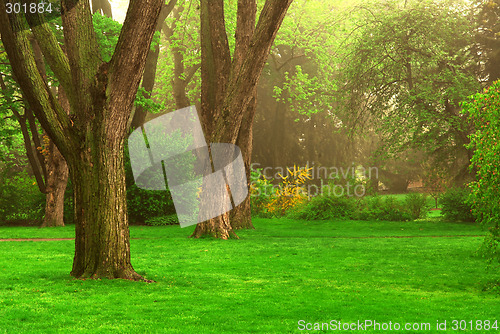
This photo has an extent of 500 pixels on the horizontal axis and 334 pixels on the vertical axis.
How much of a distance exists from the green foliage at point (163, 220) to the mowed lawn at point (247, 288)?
673 cm

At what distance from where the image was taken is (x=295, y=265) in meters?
10.1

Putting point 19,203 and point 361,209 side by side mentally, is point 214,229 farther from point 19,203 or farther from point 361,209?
point 19,203

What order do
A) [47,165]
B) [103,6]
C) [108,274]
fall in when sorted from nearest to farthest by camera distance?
[108,274]
[47,165]
[103,6]

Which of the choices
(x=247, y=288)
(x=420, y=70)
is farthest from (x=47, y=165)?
(x=420, y=70)

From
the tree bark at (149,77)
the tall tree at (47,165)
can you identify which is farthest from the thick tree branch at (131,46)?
the tree bark at (149,77)

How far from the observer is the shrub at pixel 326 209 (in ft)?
76.1

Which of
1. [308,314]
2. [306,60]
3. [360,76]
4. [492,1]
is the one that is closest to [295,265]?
[308,314]

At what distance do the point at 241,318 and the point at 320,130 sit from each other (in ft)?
102

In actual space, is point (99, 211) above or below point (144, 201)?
above

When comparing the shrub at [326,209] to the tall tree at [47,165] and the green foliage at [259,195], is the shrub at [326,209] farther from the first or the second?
the tall tree at [47,165]

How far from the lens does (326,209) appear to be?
23562 millimetres

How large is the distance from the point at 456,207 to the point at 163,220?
12.6m

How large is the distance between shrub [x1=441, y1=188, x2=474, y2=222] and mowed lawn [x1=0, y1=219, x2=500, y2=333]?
7.41 m

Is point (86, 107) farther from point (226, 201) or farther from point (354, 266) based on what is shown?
point (226, 201)
